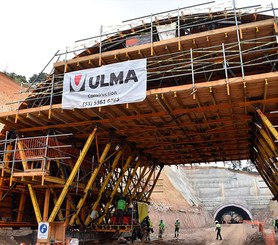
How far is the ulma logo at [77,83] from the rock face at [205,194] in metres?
33.2

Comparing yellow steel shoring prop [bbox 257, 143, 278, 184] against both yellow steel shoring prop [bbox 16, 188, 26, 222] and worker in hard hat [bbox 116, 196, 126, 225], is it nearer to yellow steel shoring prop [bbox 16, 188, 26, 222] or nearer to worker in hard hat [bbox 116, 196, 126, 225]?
worker in hard hat [bbox 116, 196, 126, 225]

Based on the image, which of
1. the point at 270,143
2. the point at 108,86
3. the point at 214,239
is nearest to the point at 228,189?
the point at 214,239

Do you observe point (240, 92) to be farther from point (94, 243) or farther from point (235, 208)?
point (235, 208)

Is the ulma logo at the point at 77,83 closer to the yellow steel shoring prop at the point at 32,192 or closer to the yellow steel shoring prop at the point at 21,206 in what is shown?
the yellow steel shoring prop at the point at 32,192

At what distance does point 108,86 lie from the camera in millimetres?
13742

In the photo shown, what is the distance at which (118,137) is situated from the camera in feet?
59.1

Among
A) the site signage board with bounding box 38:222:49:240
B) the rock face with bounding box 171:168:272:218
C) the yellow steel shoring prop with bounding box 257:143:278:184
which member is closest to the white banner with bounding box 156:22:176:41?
the yellow steel shoring prop with bounding box 257:143:278:184

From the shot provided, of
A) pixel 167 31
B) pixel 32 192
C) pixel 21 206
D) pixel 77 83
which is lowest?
pixel 21 206

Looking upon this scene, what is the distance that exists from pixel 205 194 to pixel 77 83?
2298 inches

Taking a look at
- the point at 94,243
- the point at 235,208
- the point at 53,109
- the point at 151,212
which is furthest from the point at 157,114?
the point at 235,208

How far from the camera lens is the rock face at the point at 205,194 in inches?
2007

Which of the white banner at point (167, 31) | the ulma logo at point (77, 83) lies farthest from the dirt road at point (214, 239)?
the white banner at point (167, 31)

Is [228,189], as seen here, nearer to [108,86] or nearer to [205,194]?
[205,194]

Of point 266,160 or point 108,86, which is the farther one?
point 266,160
